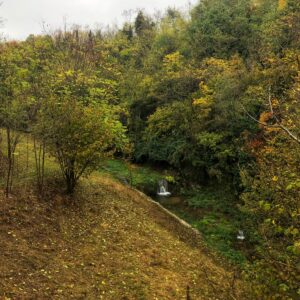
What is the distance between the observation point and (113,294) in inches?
344

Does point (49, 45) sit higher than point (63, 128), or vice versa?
point (49, 45)

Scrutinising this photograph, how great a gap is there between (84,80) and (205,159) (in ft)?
31.5

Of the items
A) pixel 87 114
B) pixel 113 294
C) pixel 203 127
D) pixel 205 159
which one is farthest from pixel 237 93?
pixel 113 294

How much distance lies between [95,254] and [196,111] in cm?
1331

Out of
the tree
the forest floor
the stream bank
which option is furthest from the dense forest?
the forest floor

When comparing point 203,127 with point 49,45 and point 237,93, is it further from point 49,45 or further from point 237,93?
point 49,45

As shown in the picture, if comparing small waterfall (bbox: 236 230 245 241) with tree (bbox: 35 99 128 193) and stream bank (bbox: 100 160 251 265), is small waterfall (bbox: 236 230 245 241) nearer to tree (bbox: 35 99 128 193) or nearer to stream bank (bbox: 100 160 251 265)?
stream bank (bbox: 100 160 251 265)

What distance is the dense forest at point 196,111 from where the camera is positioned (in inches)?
456

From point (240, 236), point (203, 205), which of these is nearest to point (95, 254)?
point (240, 236)

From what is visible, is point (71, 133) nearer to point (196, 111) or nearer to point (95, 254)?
point (95, 254)

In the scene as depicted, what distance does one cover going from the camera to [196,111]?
2161cm

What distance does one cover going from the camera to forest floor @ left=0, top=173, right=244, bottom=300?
862cm

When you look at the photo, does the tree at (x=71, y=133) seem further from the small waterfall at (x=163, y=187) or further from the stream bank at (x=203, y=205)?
the small waterfall at (x=163, y=187)

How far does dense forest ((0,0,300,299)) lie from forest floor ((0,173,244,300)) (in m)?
1.30
